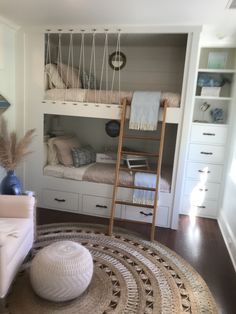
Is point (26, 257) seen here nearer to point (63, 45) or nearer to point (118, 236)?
point (118, 236)

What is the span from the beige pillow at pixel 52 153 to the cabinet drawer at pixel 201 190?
6.17 ft

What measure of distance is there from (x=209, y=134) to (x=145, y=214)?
1.39 meters

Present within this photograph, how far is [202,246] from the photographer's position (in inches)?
112

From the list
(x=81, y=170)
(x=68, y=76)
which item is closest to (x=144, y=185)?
(x=81, y=170)

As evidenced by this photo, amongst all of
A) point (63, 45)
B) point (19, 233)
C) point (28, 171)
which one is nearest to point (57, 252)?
point (19, 233)

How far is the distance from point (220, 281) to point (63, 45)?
366cm

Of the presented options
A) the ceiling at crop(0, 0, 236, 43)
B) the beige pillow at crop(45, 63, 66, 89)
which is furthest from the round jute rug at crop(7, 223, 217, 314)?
the ceiling at crop(0, 0, 236, 43)

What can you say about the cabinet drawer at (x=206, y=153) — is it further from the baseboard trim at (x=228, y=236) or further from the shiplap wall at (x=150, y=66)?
the shiplap wall at (x=150, y=66)

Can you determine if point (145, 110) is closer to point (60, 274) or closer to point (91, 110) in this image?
point (91, 110)

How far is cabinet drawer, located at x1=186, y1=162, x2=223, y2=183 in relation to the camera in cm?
355

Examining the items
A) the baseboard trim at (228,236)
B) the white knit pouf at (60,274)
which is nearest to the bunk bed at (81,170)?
the baseboard trim at (228,236)

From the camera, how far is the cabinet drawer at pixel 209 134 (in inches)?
136

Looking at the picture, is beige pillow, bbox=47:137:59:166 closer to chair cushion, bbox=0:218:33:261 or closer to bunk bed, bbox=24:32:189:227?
bunk bed, bbox=24:32:189:227

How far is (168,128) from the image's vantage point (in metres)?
3.77
